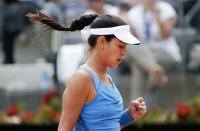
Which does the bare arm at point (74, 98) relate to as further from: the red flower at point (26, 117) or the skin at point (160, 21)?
the skin at point (160, 21)

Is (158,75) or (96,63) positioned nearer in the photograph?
(96,63)

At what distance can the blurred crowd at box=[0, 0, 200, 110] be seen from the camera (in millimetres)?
7566

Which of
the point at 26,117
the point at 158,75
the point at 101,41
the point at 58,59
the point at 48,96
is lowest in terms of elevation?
the point at 26,117

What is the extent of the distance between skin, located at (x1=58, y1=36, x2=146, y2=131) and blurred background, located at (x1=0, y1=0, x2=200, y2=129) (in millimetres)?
3941

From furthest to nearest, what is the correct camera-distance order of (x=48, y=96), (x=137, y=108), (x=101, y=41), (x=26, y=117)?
1. (x=48, y=96)
2. (x=26, y=117)
3. (x=137, y=108)
4. (x=101, y=41)

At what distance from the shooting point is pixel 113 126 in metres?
3.47

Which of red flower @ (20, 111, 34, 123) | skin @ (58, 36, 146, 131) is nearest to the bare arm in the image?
skin @ (58, 36, 146, 131)

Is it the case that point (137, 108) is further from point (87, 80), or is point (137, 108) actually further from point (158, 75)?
point (158, 75)

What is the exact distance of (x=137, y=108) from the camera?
3.62 m

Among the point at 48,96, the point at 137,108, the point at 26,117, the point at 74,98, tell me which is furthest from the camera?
the point at 48,96

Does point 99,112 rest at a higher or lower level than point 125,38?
lower

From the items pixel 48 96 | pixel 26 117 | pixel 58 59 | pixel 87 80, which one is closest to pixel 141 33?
pixel 58 59

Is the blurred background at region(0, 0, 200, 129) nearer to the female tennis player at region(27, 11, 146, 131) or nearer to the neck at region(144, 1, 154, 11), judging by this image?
the neck at region(144, 1, 154, 11)

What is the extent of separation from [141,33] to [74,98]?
14.1 feet
